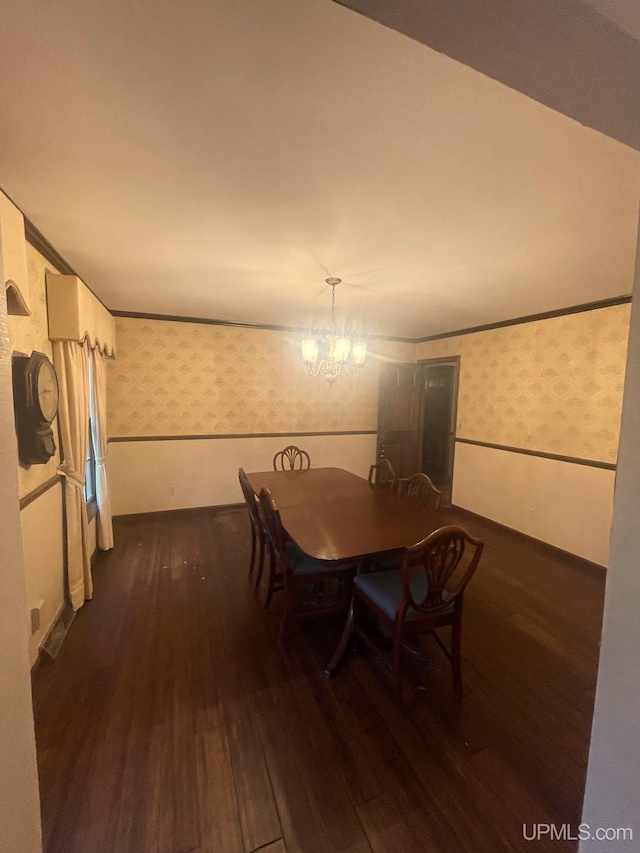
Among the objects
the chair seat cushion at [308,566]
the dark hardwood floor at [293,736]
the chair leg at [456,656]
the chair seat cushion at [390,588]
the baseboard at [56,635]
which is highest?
the chair seat cushion at [390,588]

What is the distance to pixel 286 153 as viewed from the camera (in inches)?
49.5

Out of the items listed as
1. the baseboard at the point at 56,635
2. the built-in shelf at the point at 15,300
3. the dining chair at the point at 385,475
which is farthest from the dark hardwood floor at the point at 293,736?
the built-in shelf at the point at 15,300

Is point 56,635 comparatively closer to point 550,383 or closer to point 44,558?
point 44,558

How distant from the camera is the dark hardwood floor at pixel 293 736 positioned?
1.23m

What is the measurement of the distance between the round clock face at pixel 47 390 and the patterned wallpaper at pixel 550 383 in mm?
4038

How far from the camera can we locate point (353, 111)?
1.07 meters

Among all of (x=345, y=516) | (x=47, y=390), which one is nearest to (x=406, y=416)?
(x=345, y=516)

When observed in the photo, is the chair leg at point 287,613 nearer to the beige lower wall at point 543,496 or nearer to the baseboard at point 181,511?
the baseboard at point 181,511

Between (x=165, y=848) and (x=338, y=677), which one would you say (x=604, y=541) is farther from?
(x=165, y=848)

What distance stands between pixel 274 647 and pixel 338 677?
0.43 m

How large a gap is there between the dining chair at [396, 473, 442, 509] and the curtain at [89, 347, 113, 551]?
2692 mm

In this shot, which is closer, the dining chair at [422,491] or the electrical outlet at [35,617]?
the electrical outlet at [35,617]

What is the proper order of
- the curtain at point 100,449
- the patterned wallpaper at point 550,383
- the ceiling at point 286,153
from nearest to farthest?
the ceiling at point 286,153 < the patterned wallpaper at point 550,383 < the curtain at point 100,449

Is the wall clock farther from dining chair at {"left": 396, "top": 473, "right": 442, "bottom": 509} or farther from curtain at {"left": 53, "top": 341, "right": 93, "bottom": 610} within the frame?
dining chair at {"left": 396, "top": 473, "right": 442, "bottom": 509}
